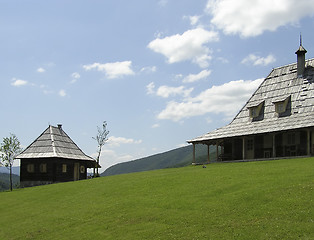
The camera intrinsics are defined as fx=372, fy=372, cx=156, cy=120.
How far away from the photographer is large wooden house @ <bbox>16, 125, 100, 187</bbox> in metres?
51.4

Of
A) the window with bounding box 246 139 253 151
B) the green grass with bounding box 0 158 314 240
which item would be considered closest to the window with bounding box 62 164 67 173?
the green grass with bounding box 0 158 314 240

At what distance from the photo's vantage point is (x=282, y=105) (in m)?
40.8

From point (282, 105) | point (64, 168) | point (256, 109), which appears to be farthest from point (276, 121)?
point (64, 168)

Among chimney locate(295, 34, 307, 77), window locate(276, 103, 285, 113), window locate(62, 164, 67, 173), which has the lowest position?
window locate(62, 164, 67, 173)

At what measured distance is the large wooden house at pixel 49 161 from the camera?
51.4 meters

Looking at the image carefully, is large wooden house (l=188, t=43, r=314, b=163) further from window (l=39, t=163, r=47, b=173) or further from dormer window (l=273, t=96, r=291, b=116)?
window (l=39, t=163, r=47, b=173)

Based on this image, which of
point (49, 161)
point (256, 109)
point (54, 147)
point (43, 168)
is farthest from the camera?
point (54, 147)

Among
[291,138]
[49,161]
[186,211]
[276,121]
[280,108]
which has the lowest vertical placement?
[186,211]

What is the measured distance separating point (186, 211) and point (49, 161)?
37.6m

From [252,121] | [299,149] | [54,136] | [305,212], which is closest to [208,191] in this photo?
[305,212]

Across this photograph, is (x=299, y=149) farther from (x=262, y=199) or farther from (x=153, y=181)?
(x=262, y=199)

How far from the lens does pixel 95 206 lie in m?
22.7

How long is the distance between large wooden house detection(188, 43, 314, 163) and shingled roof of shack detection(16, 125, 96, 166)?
20388 millimetres

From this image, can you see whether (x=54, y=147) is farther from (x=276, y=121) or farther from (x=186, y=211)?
(x=186, y=211)
